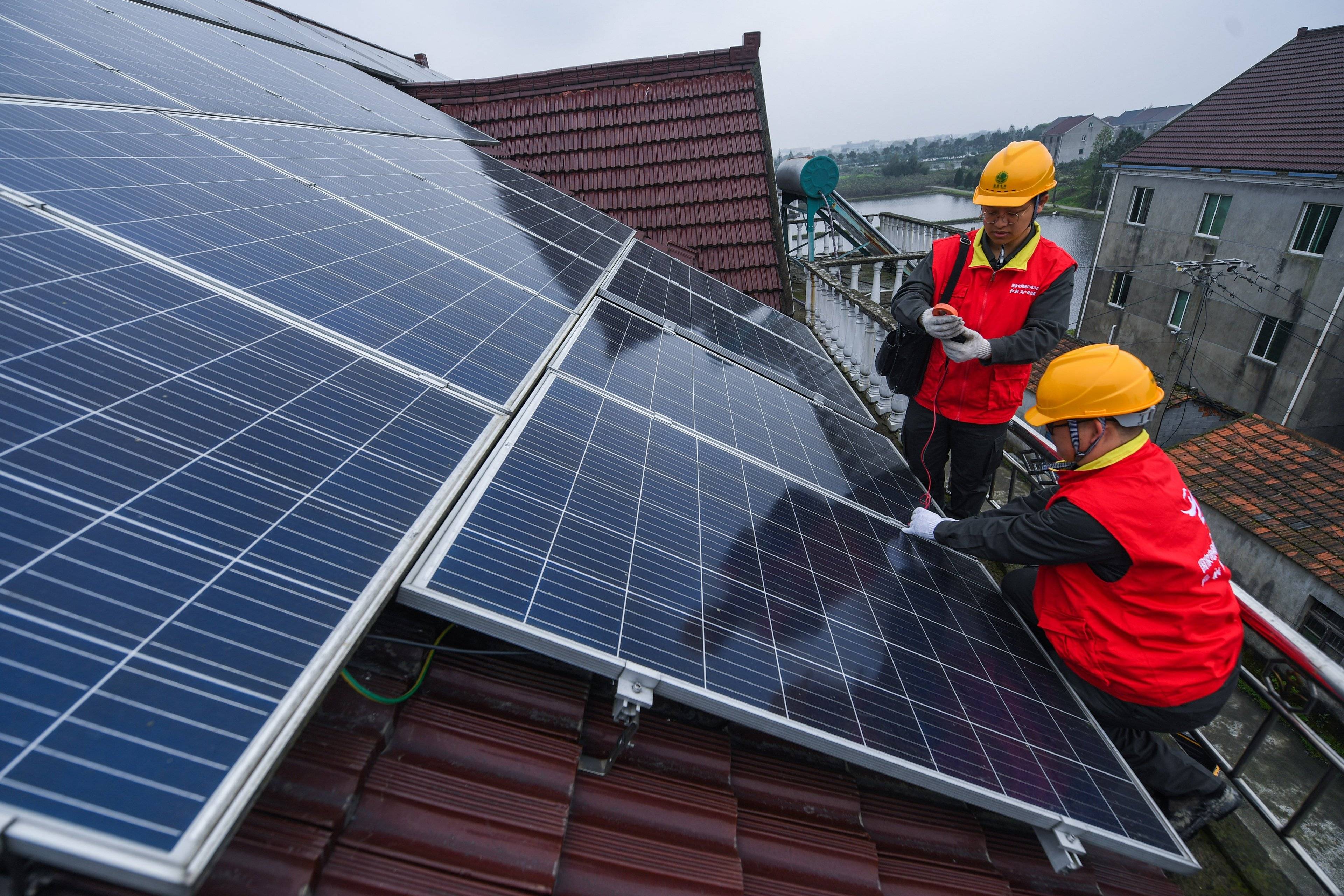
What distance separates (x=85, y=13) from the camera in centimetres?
623

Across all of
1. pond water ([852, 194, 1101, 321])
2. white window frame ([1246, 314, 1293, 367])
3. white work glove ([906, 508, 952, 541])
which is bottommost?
pond water ([852, 194, 1101, 321])

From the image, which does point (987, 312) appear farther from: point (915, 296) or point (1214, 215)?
point (1214, 215)

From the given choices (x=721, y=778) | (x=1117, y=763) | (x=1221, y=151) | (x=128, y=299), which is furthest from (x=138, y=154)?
(x=1221, y=151)

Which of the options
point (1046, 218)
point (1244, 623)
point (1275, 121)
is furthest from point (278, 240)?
point (1046, 218)

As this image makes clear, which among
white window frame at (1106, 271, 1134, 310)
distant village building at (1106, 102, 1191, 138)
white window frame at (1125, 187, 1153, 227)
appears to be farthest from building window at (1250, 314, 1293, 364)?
distant village building at (1106, 102, 1191, 138)

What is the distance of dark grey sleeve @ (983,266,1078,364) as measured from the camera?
4297mm

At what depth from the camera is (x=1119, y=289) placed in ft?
98.2

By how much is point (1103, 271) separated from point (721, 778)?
35.8 m

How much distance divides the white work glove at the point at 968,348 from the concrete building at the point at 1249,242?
2362 cm

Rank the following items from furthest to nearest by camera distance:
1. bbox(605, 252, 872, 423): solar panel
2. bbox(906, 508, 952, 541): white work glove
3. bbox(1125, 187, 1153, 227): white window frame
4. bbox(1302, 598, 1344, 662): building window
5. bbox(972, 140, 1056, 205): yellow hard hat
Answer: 1. bbox(1125, 187, 1153, 227): white window frame
2. bbox(1302, 598, 1344, 662): building window
3. bbox(605, 252, 872, 423): solar panel
4. bbox(972, 140, 1056, 205): yellow hard hat
5. bbox(906, 508, 952, 541): white work glove

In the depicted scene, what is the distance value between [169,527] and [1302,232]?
30720mm

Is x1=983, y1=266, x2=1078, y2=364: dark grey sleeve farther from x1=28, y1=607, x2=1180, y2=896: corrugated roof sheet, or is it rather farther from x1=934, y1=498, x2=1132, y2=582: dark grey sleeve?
x1=28, y1=607, x2=1180, y2=896: corrugated roof sheet

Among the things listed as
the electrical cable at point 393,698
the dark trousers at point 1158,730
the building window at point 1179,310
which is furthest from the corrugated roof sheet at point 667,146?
the building window at point 1179,310

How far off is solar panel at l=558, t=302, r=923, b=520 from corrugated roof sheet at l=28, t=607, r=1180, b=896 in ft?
6.25
